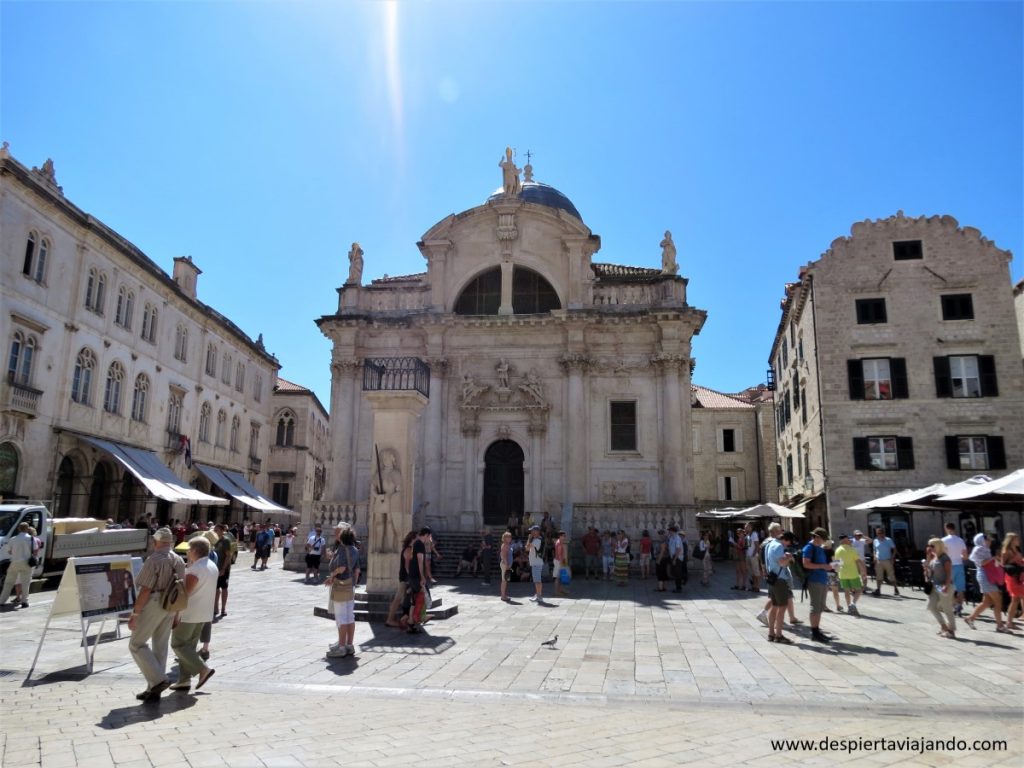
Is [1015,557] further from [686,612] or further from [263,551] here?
[263,551]

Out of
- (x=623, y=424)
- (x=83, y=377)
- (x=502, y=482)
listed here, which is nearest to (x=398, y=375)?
(x=502, y=482)

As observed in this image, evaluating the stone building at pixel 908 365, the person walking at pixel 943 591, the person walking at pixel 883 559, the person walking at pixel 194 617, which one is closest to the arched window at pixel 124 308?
the person walking at pixel 194 617

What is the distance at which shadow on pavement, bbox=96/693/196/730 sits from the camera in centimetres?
630

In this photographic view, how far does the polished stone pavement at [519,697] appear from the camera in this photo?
554 cm

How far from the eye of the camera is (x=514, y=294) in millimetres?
27938

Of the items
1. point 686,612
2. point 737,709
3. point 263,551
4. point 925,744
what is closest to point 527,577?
point 686,612

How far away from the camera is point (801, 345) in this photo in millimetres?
33219

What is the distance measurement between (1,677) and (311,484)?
153 ft

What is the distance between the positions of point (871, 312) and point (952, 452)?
6.38 m

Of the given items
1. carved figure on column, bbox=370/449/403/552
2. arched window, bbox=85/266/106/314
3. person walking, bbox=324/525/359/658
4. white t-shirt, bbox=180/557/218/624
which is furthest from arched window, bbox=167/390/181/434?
white t-shirt, bbox=180/557/218/624

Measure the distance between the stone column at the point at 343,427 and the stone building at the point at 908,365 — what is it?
19027mm

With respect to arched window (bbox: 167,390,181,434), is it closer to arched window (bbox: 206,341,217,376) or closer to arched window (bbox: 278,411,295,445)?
arched window (bbox: 206,341,217,376)

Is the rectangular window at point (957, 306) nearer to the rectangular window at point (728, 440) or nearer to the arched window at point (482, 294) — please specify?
the arched window at point (482, 294)

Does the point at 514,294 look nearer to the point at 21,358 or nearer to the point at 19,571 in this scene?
the point at 21,358
